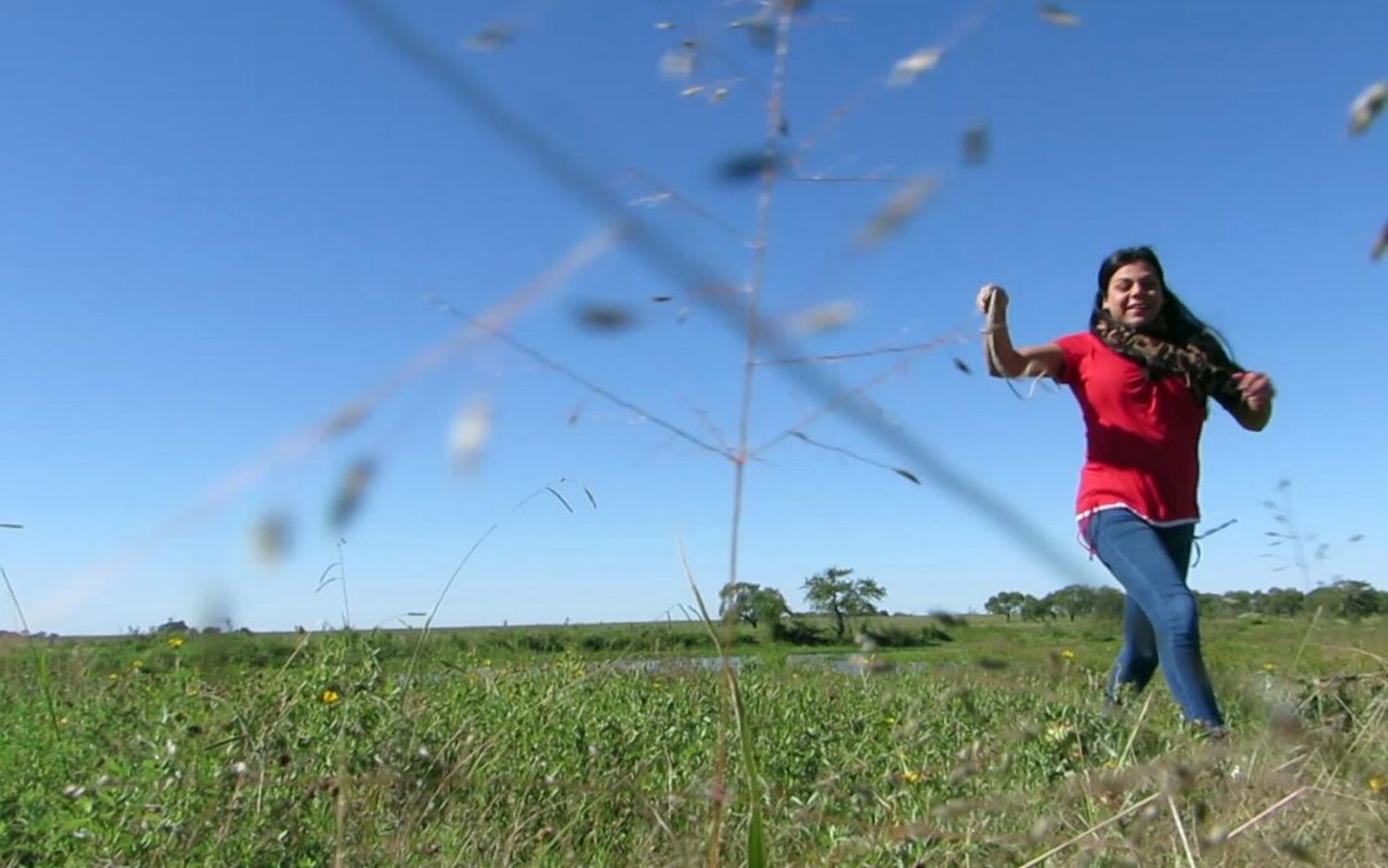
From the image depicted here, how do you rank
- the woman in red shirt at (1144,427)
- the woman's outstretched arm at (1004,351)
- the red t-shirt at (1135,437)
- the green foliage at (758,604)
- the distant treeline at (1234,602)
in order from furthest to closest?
the red t-shirt at (1135,437)
the woman in red shirt at (1144,427)
the woman's outstretched arm at (1004,351)
the green foliage at (758,604)
the distant treeline at (1234,602)

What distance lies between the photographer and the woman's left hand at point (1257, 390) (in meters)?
3.07

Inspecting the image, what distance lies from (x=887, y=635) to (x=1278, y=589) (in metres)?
0.74

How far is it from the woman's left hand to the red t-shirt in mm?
326

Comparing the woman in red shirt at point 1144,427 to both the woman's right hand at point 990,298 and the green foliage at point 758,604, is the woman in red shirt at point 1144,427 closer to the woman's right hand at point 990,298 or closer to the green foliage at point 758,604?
the woman's right hand at point 990,298

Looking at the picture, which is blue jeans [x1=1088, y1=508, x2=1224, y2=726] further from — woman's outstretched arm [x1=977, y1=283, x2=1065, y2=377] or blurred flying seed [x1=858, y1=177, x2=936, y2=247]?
blurred flying seed [x1=858, y1=177, x2=936, y2=247]

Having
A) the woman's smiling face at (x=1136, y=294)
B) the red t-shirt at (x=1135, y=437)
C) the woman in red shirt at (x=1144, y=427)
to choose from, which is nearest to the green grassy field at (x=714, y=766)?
the woman in red shirt at (x=1144, y=427)

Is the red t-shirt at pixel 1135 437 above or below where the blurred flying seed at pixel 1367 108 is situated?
above

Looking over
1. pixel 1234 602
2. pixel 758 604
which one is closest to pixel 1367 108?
pixel 758 604

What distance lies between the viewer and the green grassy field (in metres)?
1.26

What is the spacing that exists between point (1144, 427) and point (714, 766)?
77.2 inches

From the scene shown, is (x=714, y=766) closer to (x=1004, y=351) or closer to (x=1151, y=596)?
(x=1004, y=351)

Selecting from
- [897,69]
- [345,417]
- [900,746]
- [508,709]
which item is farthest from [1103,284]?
[345,417]

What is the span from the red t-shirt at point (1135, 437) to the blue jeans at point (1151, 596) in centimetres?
6

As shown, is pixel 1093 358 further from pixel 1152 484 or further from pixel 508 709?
pixel 508 709
